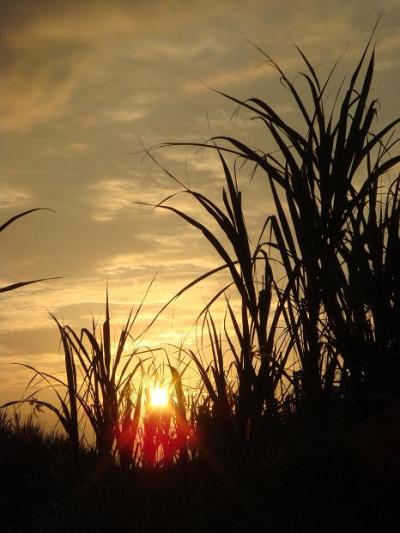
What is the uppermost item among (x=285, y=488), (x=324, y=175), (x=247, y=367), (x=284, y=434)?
(x=324, y=175)

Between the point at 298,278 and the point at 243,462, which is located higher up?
the point at 298,278

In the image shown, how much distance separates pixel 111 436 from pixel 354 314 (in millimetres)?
1330

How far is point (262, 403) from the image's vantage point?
8.57 feet

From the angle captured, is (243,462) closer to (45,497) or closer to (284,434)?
(284,434)

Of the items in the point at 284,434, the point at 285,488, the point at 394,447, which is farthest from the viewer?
the point at 284,434

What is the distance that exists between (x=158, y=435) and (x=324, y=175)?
1395 mm

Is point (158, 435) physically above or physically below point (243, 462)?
above

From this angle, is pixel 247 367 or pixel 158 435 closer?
pixel 247 367

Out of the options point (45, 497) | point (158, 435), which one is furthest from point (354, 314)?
point (45, 497)

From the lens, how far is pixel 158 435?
3234 millimetres

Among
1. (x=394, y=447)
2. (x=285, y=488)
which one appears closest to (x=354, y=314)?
(x=394, y=447)

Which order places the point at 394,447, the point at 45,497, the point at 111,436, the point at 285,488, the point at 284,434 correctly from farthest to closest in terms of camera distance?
the point at 111,436
the point at 45,497
the point at 284,434
the point at 285,488
the point at 394,447

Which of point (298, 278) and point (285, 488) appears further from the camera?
point (298, 278)

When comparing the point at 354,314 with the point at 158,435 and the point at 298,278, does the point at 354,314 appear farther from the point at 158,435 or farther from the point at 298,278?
the point at 158,435
